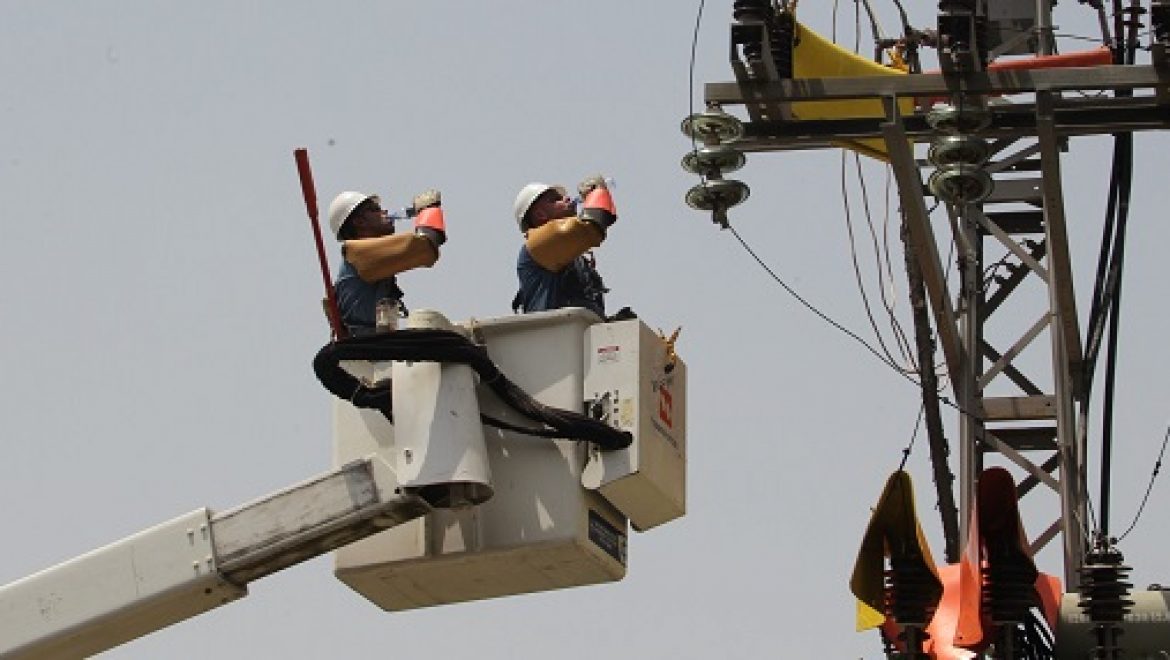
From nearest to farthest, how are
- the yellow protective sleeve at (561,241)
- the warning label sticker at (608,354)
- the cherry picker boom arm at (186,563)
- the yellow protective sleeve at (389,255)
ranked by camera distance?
the cherry picker boom arm at (186,563) → the warning label sticker at (608,354) → the yellow protective sleeve at (389,255) → the yellow protective sleeve at (561,241)

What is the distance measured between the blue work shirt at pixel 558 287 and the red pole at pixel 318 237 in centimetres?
92

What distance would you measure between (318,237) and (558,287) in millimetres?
1273

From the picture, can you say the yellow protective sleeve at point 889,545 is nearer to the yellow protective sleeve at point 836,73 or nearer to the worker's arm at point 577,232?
the worker's arm at point 577,232

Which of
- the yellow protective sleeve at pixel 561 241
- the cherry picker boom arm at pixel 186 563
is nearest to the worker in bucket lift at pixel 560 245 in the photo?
the yellow protective sleeve at pixel 561 241

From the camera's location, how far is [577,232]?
1580cm

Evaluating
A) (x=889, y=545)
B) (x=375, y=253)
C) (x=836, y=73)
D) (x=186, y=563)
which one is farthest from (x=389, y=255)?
(x=836, y=73)

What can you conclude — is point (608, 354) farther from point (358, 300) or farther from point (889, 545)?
point (889, 545)

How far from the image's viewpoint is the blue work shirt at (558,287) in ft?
53.1

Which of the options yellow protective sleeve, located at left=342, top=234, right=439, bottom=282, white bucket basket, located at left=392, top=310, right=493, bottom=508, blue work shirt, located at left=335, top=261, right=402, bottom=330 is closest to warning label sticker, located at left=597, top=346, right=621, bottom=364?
white bucket basket, located at left=392, top=310, right=493, bottom=508

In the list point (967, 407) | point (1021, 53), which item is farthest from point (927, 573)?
point (1021, 53)

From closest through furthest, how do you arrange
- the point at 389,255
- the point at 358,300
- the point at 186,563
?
the point at 186,563, the point at 389,255, the point at 358,300

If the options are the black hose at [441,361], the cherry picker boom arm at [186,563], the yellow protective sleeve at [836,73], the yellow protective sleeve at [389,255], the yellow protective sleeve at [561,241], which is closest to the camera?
the cherry picker boom arm at [186,563]

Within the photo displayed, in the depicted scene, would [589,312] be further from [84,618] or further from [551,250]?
[84,618]

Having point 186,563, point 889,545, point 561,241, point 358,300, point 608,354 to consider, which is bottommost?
point 889,545
